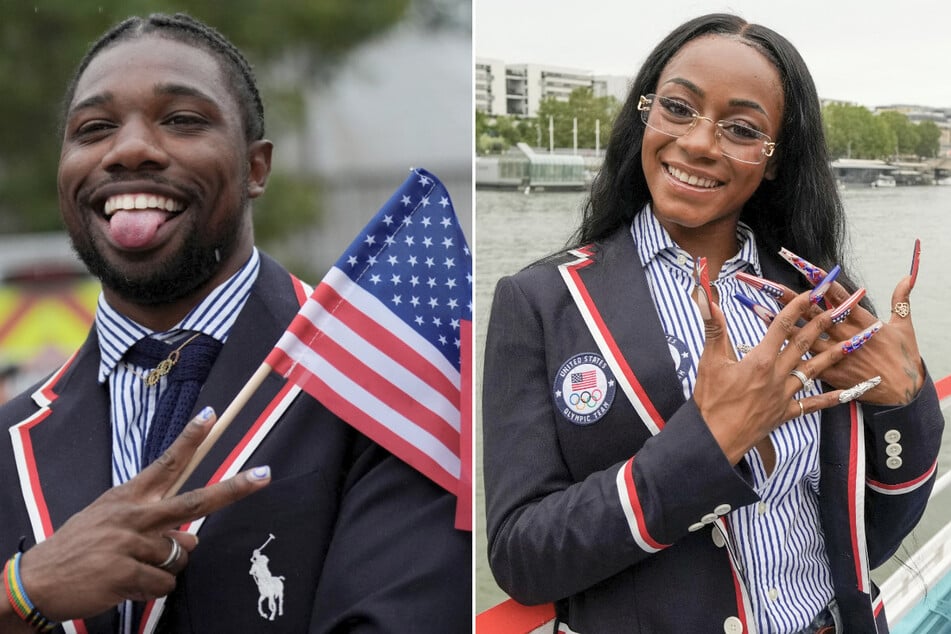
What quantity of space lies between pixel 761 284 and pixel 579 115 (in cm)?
53

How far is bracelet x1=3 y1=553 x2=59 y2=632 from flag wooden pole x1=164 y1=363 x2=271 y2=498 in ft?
0.93

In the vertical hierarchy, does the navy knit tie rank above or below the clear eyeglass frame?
below

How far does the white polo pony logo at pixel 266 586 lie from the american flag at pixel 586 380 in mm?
→ 675

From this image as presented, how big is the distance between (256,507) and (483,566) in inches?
18.2

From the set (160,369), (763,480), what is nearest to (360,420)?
(160,369)

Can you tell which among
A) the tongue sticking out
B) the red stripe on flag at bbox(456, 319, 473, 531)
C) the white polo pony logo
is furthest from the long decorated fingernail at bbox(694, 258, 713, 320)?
the tongue sticking out

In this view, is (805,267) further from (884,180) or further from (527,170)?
(527,170)

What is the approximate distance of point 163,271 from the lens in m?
1.96

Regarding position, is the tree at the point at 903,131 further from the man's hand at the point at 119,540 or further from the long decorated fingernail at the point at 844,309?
the man's hand at the point at 119,540

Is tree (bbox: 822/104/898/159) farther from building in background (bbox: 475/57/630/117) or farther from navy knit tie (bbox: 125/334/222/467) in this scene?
navy knit tie (bbox: 125/334/222/467)

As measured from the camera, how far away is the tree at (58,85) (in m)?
2.25

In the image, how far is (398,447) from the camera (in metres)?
1.95

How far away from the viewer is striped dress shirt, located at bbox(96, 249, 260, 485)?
1929mm

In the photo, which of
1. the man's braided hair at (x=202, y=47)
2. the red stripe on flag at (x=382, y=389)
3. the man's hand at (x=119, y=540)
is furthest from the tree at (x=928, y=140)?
the man's hand at (x=119, y=540)
